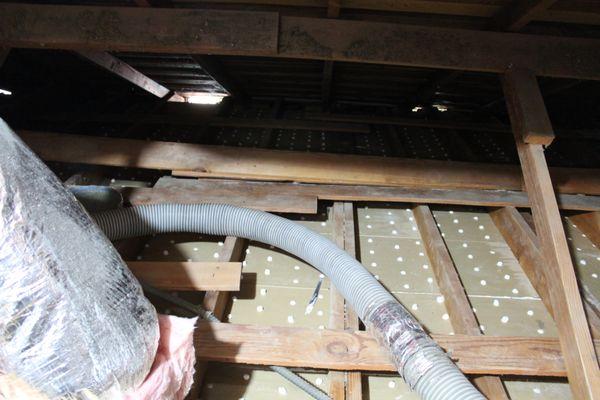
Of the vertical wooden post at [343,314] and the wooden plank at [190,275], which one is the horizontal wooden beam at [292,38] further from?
the wooden plank at [190,275]

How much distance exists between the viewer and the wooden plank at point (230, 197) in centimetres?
229

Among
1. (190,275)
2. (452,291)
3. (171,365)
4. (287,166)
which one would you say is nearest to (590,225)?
(452,291)

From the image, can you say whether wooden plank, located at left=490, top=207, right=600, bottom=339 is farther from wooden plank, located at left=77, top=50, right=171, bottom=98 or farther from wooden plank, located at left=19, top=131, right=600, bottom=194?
wooden plank, located at left=77, top=50, right=171, bottom=98

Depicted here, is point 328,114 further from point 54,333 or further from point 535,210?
point 54,333

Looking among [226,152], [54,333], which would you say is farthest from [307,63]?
[54,333]

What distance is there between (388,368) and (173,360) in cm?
82

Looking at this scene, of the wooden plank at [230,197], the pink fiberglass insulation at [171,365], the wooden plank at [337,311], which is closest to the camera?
the pink fiberglass insulation at [171,365]

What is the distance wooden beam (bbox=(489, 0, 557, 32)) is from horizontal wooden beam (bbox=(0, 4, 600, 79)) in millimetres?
79

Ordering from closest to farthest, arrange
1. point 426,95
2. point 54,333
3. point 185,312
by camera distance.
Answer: point 54,333 → point 185,312 → point 426,95

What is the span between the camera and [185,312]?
1651 mm

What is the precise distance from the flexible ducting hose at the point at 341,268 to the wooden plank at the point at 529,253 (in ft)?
2.90

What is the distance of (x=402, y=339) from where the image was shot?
1343mm

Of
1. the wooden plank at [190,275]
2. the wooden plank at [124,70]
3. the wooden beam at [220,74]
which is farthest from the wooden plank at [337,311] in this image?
the wooden plank at [124,70]

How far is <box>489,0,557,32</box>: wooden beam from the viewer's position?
5.81 feet
